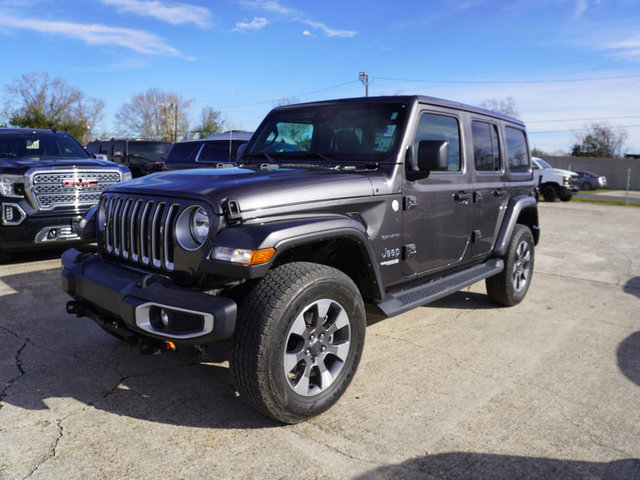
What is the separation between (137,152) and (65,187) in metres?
8.70

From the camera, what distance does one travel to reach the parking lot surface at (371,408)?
2547mm

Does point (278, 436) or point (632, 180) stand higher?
point (632, 180)

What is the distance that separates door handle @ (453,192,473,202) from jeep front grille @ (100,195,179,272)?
7.78ft

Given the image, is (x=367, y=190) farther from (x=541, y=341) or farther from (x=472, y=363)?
(x=541, y=341)

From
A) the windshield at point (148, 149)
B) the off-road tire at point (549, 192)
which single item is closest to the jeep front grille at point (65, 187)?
the windshield at point (148, 149)

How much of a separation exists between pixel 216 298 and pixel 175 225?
0.53 meters

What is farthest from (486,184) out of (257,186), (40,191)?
(40,191)

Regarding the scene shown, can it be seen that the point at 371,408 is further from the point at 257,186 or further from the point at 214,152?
the point at 214,152

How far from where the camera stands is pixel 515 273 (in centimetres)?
539

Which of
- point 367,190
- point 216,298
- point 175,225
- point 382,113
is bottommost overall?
point 216,298

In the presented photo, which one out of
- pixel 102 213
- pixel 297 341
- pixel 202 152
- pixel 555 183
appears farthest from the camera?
pixel 555 183

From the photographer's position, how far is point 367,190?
10.9 ft

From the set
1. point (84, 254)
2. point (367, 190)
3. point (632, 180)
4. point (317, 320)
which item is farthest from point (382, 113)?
point (632, 180)

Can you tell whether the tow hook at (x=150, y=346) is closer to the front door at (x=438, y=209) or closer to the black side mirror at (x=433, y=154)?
the front door at (x=438, y=209)
